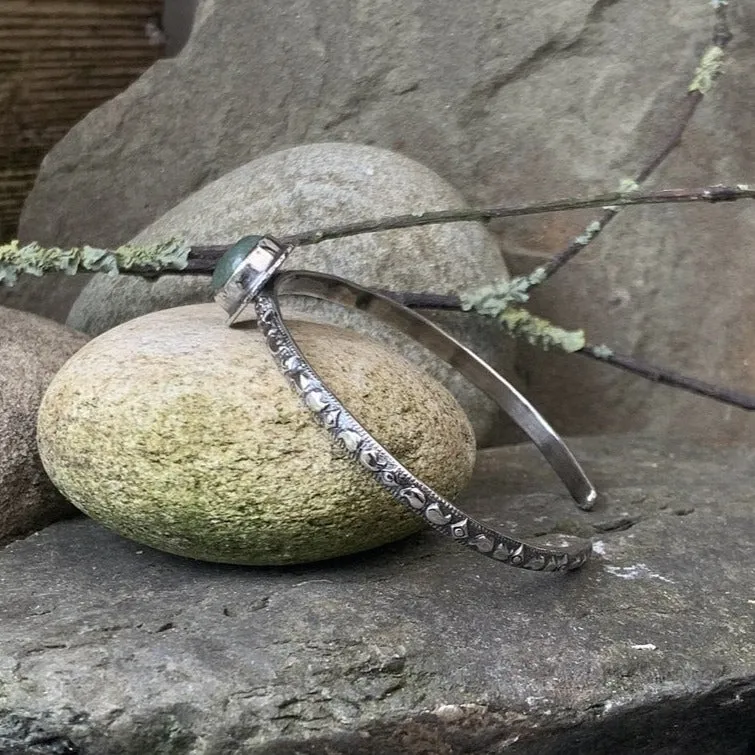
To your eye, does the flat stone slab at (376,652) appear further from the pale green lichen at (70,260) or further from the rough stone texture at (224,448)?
the pale green lichen at (70,260)

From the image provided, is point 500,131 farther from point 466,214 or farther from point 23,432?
point 23,432

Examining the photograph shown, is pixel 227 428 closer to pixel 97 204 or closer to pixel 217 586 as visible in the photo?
pixel 217 586

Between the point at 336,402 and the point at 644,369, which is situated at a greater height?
the point at 336,402

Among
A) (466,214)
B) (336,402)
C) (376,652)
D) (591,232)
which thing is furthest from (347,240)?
(376,652)

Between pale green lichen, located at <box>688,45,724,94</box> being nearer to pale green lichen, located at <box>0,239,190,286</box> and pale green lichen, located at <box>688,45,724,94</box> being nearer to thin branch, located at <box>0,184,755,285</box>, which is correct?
thin branch, located at <box>0,184,755,285</box>

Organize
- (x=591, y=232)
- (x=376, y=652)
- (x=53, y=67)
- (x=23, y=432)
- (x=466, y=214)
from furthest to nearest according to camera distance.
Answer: (x=53, y=67)
(x=591, y=232)
(x=466, y=214)
(x=23, y=432)
(x=376, y=652)

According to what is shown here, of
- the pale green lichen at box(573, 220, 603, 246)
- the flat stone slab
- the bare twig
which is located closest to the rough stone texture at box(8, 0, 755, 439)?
the pale green lichen at box(573, 220, 603, 246)
